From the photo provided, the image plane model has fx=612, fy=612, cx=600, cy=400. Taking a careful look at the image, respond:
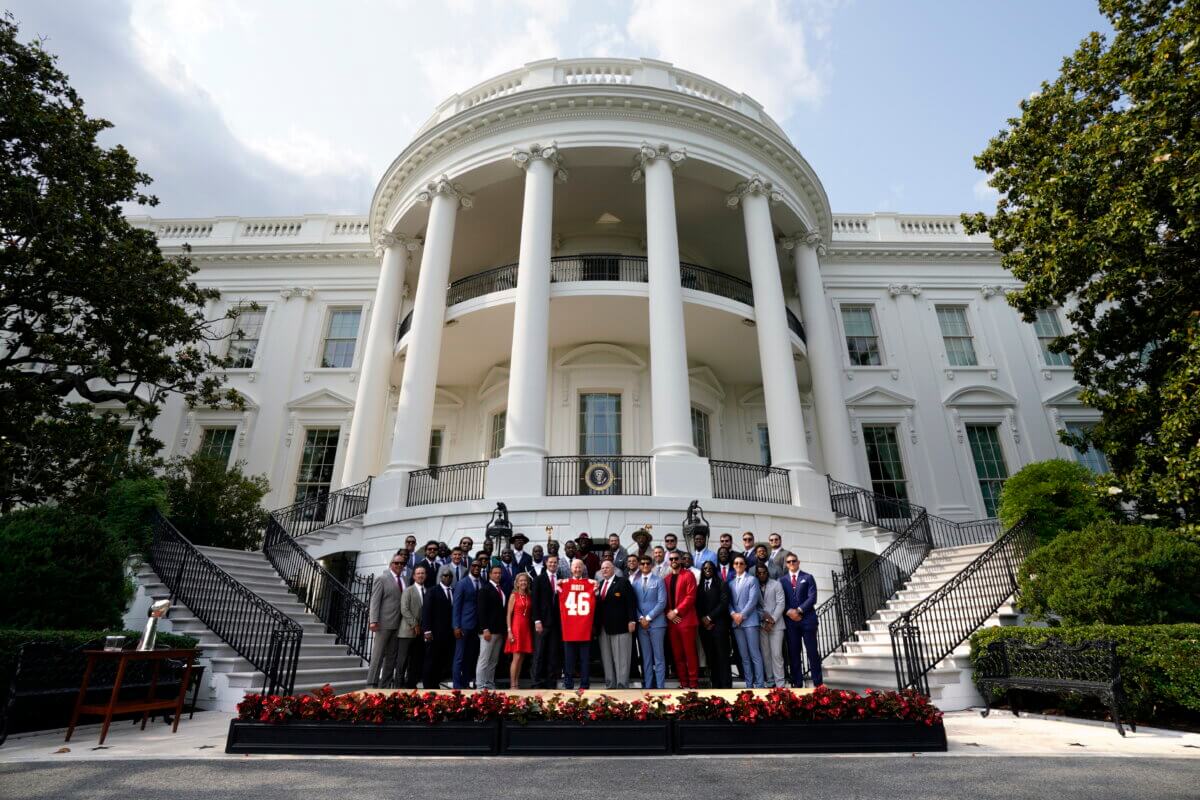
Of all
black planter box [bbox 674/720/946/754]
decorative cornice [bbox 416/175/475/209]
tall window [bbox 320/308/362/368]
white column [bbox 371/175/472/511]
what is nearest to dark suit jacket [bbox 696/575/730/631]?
black planter box [bbox 674/720/946/754]

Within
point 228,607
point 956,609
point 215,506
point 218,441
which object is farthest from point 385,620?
point 218,441

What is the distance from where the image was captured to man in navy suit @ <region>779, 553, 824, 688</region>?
7734 millimetres

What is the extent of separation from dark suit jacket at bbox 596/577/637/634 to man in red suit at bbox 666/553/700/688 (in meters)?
0.48

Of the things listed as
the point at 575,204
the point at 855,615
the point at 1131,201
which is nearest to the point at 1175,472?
the point at 1131,201

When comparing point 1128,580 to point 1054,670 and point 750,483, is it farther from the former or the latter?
point 750,483

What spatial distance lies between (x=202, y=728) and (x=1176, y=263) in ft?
50.1

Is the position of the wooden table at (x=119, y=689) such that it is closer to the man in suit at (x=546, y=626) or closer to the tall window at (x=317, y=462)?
the man in suit at (x=546, y=626)

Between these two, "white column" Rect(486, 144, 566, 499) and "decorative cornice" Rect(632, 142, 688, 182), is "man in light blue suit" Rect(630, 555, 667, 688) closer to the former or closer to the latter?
"white column" Rect(486, 144, 566, 499)

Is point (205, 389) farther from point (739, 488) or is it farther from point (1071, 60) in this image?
point (1071, 60)

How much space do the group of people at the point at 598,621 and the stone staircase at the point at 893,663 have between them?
5.46 feet

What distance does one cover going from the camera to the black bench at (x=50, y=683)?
240 inches

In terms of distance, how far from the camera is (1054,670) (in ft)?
22.9

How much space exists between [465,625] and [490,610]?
379 millimetres

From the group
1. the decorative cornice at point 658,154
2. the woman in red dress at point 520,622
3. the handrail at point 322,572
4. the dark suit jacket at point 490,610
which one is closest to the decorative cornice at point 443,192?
the decorative cornice at point 658,154
